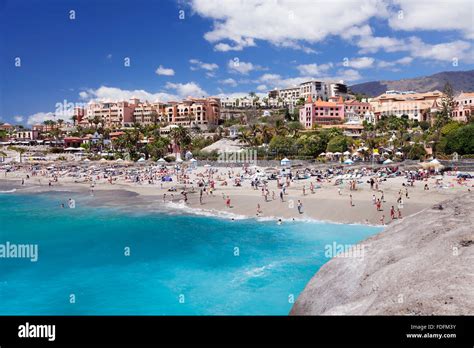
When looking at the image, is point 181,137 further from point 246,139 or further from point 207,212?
point 207,212

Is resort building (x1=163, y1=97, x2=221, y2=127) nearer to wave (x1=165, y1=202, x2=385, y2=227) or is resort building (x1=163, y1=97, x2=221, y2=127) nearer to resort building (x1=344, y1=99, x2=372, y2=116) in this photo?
resort building (x1=344, y1=99, x2=372, y2=116)

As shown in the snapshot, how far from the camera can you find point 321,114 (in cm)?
9781

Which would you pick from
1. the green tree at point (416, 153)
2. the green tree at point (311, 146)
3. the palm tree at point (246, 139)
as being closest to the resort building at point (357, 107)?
the palm tree at point (246, 139)

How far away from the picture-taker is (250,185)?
41.0 meters

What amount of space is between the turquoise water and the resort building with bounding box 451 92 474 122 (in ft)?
225

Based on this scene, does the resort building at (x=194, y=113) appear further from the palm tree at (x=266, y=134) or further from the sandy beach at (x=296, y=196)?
the sandy beach at (x=296, y=196)

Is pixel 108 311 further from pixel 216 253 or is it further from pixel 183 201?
pixel 183 201

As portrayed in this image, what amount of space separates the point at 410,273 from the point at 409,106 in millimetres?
103258

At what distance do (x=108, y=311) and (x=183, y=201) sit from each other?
2105cm

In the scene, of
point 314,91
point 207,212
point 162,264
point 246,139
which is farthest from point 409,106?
point 162,264

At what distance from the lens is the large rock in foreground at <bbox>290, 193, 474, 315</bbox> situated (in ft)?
22.5

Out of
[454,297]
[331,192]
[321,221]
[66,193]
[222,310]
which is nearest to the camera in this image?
[454,297]

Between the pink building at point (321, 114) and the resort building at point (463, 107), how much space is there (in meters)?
24.8
